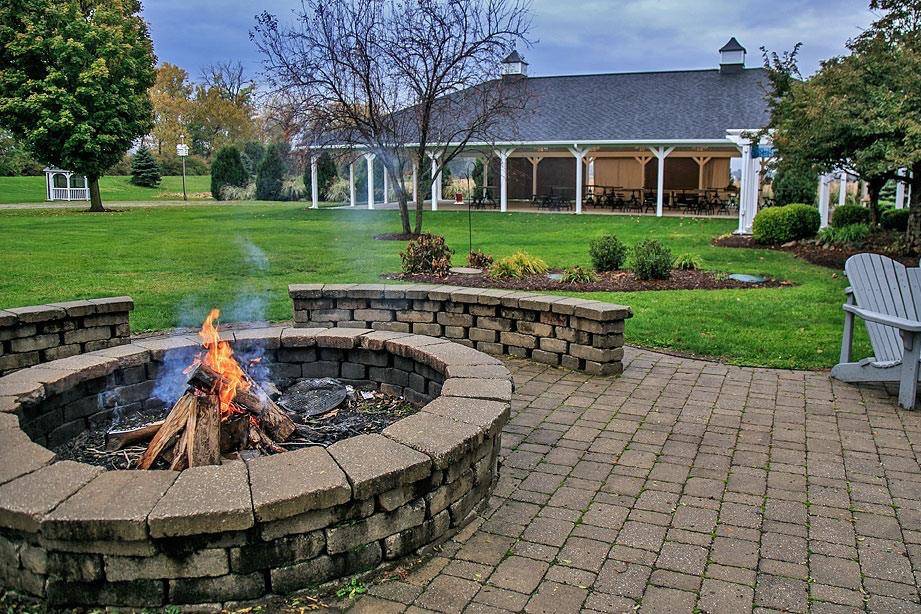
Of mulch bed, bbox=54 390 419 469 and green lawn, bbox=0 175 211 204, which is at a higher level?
green lawn, bbox=0 175 211 204

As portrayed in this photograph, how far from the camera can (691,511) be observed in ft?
10.3

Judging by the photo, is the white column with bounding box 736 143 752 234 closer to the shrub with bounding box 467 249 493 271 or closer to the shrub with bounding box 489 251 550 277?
the shrub with bounding box 467 249 493 271

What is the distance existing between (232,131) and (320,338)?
1571 inches

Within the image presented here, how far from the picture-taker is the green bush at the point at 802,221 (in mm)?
14977

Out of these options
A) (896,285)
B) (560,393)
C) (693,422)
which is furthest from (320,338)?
(896,285)

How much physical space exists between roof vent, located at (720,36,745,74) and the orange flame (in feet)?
89.0

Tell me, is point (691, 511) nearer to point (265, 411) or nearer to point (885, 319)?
point (265, 411)

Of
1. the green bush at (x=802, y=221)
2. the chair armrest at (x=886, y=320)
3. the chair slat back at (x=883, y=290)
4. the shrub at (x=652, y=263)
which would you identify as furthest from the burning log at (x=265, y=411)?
the green bush at (x=802, y=221)

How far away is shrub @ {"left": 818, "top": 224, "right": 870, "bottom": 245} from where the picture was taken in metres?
13.8

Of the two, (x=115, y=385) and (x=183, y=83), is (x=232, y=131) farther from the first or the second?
(x=115, y=385)

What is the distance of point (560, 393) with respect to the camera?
16.1 ft

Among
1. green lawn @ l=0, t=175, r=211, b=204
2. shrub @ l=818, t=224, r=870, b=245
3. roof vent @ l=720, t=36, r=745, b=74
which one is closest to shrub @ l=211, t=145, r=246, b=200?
green lawn @ l=0, t=175, r=211, b=204

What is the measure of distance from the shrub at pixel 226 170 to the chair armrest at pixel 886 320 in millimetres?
31080

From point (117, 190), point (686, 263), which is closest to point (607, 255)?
point (686, 263)
